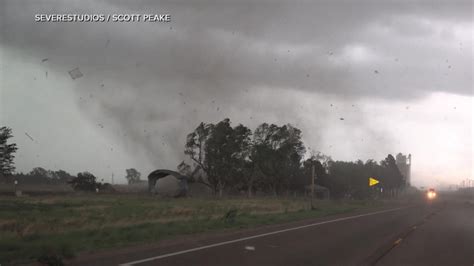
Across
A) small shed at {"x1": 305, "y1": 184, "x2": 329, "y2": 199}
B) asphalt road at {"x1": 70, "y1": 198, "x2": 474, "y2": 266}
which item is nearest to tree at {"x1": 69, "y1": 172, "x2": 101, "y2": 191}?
small shed at {"x1": 305, "y1": 184, "x2": 329, "y2": 199}

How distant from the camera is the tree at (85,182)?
3049 inches

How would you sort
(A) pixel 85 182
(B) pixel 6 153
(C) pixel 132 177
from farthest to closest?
(C) pixel 132 177
(A) pixel 85 182
(B) pixel 6 153

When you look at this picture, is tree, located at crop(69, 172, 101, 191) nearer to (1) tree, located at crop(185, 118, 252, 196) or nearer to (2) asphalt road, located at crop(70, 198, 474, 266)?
(1) tree, located at crop(185, 118, 252, 196)

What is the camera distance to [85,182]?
77.6 m

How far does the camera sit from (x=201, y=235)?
55.6 ft

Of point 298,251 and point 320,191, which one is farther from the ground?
point 298,251

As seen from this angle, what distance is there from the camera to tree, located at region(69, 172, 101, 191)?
77.4 metres

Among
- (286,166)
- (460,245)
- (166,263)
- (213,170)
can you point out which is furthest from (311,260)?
(286,166)

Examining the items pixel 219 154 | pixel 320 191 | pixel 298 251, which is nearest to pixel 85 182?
pixel 219 154

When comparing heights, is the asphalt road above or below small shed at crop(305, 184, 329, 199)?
above

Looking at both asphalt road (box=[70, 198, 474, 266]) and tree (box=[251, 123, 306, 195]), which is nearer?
asphalt road (box=[70, 198, 474, 266])

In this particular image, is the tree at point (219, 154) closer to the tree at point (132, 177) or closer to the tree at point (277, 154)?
the tree at point (277, 154)

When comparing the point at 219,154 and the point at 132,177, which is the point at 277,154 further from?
the point at 132,177

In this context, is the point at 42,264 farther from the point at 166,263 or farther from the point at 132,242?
the point at 132,242
